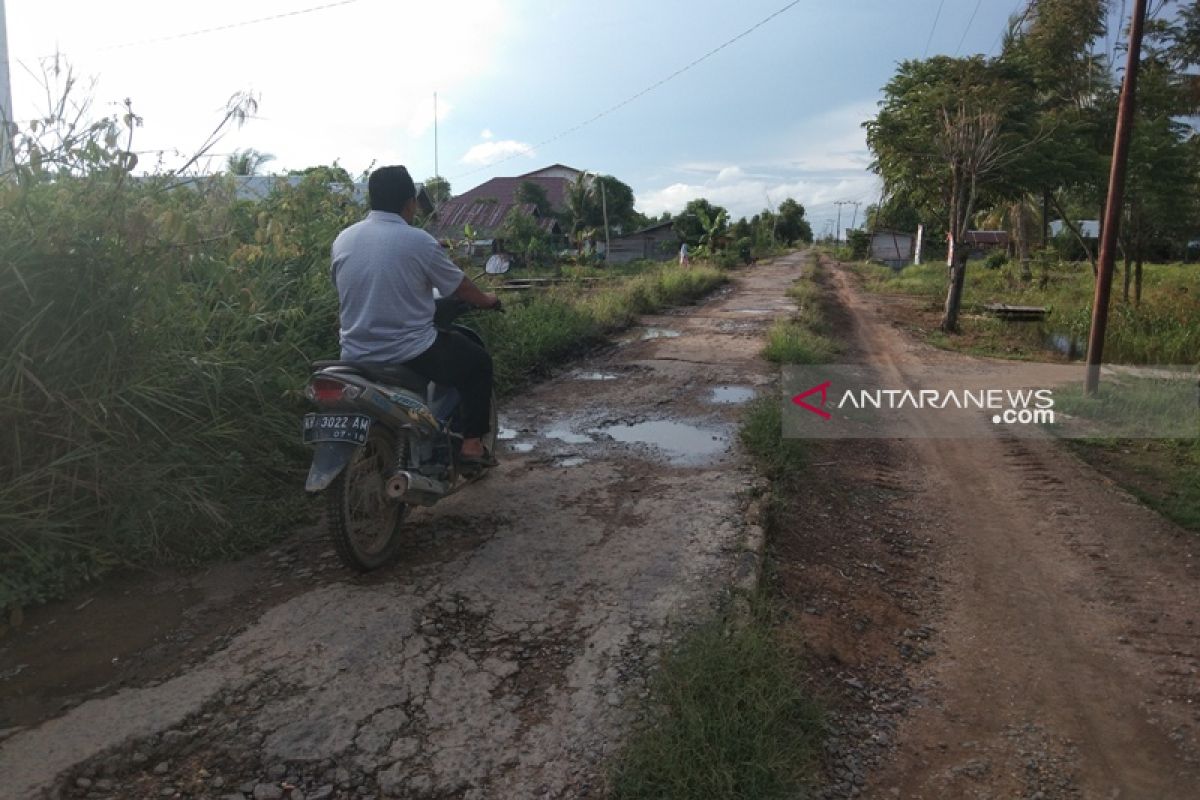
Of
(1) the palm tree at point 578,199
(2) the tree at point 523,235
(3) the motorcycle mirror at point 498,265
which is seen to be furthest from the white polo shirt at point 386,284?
(1) the palm tree at point 578,199

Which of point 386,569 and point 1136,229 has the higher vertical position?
point 1136,229

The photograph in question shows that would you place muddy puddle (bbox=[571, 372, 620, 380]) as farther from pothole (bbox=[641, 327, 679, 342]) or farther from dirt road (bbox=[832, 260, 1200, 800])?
dirt road (bbox=[832, 260, 1200, 800])

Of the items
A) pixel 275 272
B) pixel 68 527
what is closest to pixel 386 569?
pixel 68 527

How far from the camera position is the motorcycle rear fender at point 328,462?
327 cm

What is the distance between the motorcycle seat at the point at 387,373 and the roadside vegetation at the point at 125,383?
856mm

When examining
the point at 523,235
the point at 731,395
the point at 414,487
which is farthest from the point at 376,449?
the point at 523,235

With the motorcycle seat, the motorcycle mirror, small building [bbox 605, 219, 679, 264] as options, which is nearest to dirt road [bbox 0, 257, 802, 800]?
the motorcycle seat

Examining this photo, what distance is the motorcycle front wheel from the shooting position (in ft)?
11.0

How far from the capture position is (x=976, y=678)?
308 cm

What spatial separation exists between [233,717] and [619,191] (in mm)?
52715

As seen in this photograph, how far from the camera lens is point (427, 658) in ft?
9.57

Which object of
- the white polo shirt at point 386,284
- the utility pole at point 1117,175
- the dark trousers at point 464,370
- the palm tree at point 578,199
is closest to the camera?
the white polo shirt at point 386,284

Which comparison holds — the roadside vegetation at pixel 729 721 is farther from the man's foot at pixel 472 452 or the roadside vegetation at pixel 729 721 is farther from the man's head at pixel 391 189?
the man's head at pixel 391 189

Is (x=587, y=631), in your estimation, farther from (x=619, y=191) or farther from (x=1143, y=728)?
(x=619, y=191)
